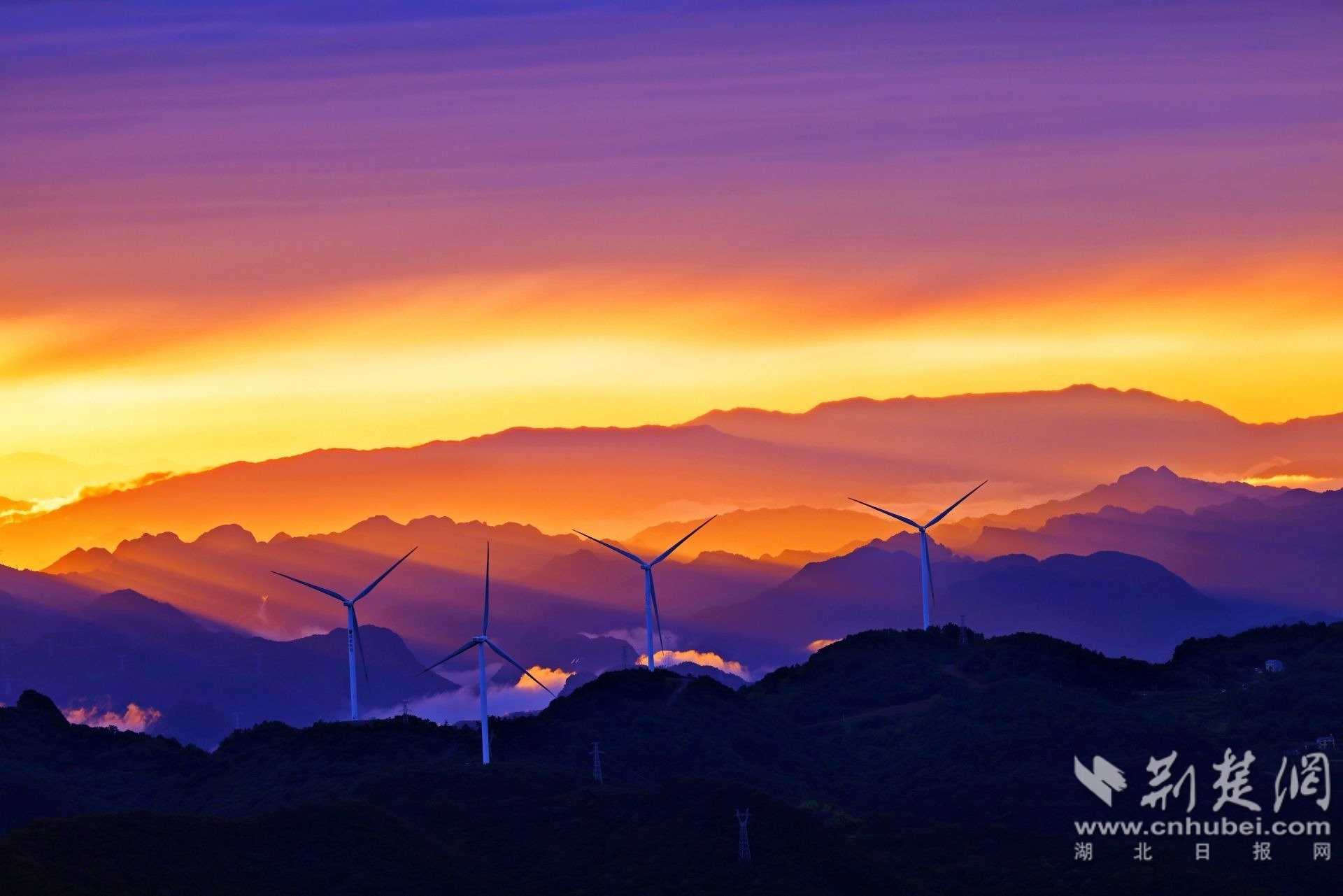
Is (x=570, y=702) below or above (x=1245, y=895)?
above

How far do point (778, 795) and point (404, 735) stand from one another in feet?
135

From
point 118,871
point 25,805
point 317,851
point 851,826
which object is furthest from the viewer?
point 25,805

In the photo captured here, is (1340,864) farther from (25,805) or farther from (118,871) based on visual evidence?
(25,805)

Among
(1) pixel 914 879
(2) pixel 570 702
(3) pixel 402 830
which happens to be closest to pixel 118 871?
(3) pixel 402 830

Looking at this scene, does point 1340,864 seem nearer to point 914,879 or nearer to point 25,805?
point 914,879

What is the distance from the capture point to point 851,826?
154 metres

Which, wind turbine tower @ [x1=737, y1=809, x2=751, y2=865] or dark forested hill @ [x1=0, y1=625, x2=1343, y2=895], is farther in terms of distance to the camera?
wind turbine tower @ [x1=737, y1=809, x2=751, y2=865]

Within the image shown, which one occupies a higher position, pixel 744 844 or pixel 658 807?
pixel 658 807

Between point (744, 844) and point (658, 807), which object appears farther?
point (658, 807)

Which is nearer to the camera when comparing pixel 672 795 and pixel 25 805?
pixel 672 795

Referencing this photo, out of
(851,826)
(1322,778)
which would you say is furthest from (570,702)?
(1322,778)

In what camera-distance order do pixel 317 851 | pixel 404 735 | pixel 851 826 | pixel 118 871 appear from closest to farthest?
pixel 118 871
pixel 317 851
pixel 851 826
pixel 404 735

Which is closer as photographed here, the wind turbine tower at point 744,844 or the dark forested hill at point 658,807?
the dark forested hill at point 658,807

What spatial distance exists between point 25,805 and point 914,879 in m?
85.0
